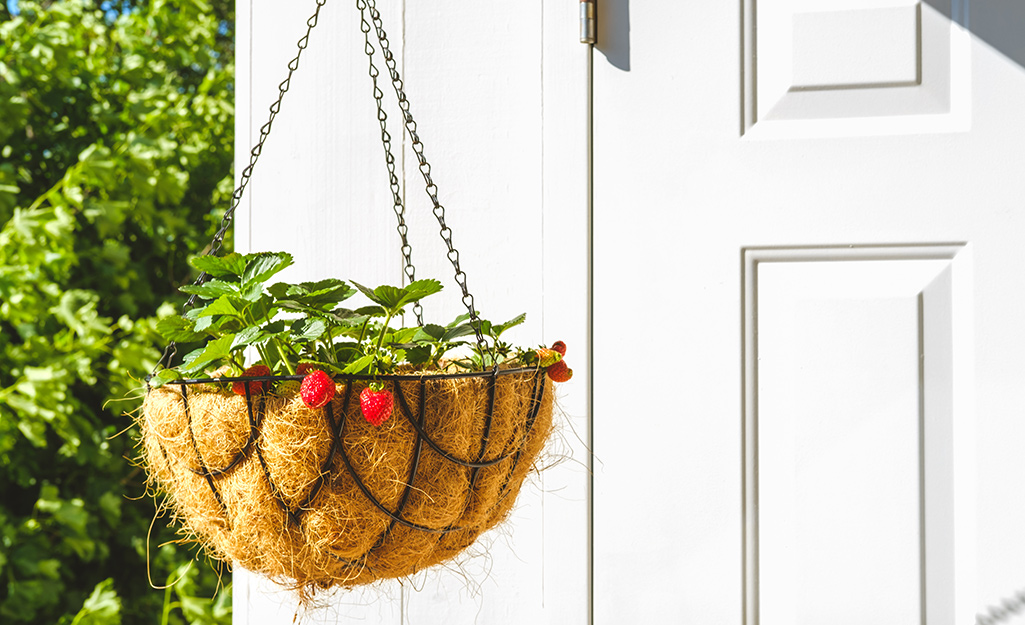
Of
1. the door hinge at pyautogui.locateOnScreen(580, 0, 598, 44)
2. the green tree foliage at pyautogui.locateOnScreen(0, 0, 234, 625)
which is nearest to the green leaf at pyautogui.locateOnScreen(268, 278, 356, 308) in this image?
the door hinge at pyautogui.locateOnScreen(580, 0, 598, 44)

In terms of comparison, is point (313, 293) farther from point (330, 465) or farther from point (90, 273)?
point (90, 273)

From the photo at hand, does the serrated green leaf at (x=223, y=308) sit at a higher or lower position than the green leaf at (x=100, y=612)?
higher

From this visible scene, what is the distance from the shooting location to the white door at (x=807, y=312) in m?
0.85

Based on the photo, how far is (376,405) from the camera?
53 cm

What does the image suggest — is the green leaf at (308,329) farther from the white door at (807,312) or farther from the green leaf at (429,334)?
the white door at (807,312)

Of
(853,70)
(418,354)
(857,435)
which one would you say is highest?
(853,70)

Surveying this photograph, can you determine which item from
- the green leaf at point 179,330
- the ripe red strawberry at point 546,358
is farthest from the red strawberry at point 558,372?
the green leaf at point 179,330

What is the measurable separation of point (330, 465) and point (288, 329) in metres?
0.13

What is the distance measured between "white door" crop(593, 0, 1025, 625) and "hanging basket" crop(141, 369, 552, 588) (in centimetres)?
36

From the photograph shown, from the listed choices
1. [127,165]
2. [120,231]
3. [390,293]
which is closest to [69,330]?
[120,231]

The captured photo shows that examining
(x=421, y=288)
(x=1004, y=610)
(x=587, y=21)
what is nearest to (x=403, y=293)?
(x=421, y=288)

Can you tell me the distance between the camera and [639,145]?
932 mm

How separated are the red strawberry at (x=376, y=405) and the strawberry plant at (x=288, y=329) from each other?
2cm

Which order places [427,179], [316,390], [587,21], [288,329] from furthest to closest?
[587,21] → [427,179] → [288,329] → [316,390]
